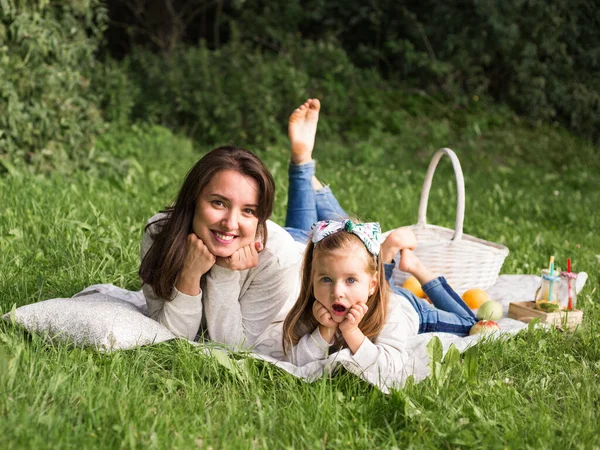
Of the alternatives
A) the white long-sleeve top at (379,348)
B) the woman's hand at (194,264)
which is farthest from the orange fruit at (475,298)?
the woman's hand at (194,264)

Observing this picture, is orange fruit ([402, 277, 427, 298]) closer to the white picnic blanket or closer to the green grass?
the white picnic blanket

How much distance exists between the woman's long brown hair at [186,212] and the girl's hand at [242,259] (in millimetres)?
141

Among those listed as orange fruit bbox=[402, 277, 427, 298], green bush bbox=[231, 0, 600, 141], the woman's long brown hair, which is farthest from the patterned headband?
green bush bbox=[231, 0, 600, 141]

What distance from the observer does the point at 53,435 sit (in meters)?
2.11

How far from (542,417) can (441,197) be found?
14.6ft

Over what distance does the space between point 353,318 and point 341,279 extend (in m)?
0.16

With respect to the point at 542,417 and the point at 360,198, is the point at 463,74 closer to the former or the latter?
the point at 360,198

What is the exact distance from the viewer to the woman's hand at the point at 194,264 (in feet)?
9.47

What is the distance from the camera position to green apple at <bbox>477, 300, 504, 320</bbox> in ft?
12.3

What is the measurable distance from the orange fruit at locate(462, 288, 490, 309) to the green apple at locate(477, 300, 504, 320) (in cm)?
26

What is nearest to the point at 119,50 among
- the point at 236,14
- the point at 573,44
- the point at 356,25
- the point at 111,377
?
the point at 236,14

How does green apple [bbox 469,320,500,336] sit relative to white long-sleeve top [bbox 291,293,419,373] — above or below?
below

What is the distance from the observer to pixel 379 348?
2.84 metres

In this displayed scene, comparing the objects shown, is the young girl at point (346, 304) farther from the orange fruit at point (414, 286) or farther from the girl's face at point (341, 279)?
the orange fruit at point (414, 286)
